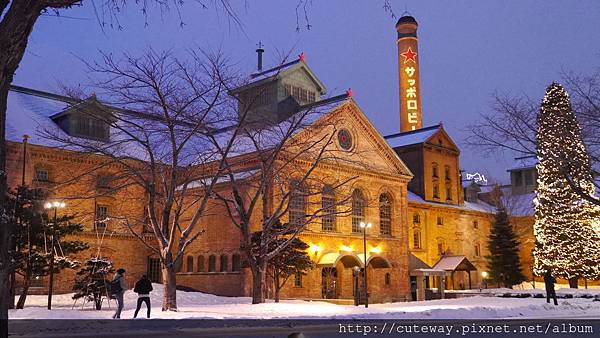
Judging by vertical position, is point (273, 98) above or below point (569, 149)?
above

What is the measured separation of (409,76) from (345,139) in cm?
3355

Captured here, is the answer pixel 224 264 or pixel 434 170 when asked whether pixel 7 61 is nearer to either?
pixel 224 264

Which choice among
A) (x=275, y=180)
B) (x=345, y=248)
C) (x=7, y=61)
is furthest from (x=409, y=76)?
(x=7, y=61)

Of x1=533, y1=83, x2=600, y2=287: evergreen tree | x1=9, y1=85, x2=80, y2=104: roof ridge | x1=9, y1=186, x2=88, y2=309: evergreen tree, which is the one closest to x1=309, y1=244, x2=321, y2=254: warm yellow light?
x1=9, y1=186, x2=88, y2=309: evergreen tree

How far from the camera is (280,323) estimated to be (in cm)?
1930

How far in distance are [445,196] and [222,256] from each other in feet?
86.2

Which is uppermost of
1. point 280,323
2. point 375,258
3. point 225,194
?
point 225,194

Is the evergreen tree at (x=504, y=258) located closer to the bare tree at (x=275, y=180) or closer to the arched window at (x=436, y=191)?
the arched window at (x=436, y=191)

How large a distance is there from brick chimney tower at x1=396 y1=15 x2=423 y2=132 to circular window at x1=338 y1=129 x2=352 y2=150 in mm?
29049

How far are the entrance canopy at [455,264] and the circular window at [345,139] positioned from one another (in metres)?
14.3

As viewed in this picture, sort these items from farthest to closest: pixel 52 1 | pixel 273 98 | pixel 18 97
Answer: pixel 273 98
pixel 18 97
pixel 52 1

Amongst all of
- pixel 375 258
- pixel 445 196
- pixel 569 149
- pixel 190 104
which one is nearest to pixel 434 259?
pixel 445 196

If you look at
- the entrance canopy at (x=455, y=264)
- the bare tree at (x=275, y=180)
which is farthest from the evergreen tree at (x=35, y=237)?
the entrance canopy at (x=455, y=264)

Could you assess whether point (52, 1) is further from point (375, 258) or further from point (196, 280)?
point (375, 258)
